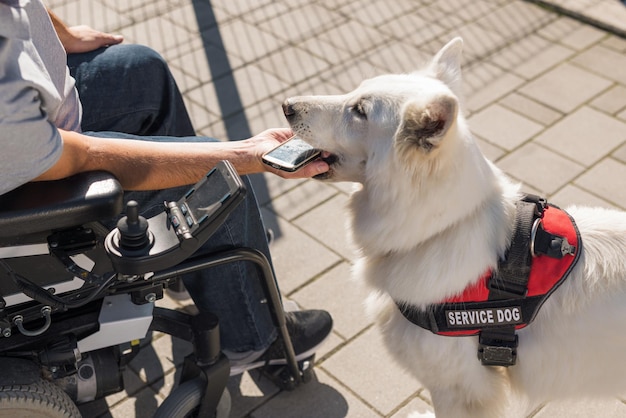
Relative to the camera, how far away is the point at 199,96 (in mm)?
4695

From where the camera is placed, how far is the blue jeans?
106 inches

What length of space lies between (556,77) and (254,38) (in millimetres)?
2126

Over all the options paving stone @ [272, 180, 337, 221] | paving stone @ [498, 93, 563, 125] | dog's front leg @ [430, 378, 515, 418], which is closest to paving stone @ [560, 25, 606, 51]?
paving stone @ [498, 93, 563, 125]

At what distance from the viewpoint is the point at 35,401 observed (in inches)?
85.1

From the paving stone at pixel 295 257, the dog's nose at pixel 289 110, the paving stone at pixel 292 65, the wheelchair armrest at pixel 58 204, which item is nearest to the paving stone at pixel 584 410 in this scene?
the paving stone at pixel 295 257

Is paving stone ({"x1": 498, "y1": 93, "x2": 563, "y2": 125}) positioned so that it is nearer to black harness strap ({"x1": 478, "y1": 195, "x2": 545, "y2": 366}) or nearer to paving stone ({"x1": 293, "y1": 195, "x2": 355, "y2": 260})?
paving stone ({"x1": 293, "y1": 195, "x2": 355, "y2": 260})

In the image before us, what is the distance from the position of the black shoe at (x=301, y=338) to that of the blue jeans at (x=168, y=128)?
6 cm

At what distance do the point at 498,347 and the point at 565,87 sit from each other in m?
2.97

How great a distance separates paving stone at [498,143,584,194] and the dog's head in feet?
5.64

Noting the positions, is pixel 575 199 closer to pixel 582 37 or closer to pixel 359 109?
pixel 582 37

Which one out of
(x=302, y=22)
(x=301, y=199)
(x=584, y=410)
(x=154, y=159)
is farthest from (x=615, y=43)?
(x=154, y=159)

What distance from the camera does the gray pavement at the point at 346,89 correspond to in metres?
3.02

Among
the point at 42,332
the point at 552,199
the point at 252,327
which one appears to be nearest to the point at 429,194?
the point at 252,327

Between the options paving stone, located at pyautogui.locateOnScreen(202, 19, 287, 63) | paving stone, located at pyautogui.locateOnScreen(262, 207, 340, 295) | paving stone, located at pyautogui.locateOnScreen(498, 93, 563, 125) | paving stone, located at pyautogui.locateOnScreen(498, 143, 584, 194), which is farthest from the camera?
paving stone, located at pyautogui.locateOnScreen(202, 19, 287, 63)
